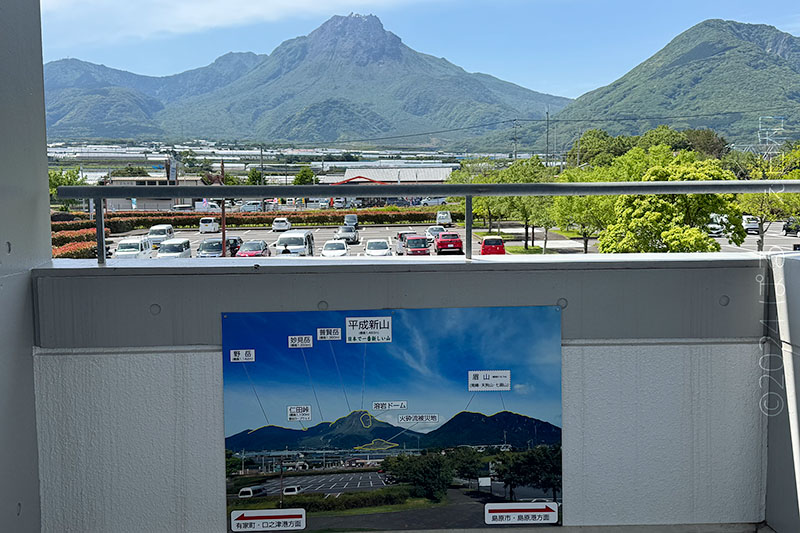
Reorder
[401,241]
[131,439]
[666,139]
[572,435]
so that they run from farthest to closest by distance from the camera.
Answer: [666,139]
[401,241]
[572,435]
[131,439]

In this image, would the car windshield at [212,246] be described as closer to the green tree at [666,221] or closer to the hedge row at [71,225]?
the hedge row at [71,225]

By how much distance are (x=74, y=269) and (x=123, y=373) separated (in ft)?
1.66

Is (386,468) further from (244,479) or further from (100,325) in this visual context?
(100,325)

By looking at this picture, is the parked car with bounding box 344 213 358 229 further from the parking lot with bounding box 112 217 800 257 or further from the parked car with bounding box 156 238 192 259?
the parked car with bounding box 156 238 192 259

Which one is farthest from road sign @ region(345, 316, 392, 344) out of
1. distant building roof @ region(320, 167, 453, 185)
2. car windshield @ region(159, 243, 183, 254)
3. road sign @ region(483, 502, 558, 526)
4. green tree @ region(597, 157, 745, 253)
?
green tree @ region(597, 157, 745, 253)

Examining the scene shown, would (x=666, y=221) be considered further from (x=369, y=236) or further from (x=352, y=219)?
(x=369, y=236)

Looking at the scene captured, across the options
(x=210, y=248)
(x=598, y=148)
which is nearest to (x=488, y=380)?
(x=210, y=248)

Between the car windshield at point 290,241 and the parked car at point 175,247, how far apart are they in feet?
1.78

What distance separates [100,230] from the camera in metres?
2.88

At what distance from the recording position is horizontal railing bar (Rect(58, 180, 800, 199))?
112 inches

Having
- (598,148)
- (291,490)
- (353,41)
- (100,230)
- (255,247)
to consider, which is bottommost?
(291,490)

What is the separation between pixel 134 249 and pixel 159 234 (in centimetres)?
77

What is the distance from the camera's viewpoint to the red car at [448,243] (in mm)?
3394

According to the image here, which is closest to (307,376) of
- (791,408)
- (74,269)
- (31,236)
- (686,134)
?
(74,269)
